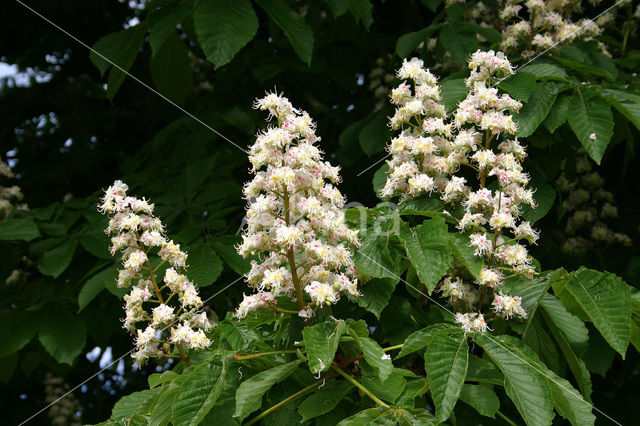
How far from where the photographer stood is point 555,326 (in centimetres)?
191

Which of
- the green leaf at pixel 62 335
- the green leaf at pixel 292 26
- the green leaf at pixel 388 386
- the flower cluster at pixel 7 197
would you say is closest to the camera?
the green leaf at pixel 388 386

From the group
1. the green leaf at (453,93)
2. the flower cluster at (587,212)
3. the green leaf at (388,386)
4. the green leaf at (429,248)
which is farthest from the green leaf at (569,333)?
the flower cluster at (587,212)

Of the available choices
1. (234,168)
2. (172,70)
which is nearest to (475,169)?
(172,70)

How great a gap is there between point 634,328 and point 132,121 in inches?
177

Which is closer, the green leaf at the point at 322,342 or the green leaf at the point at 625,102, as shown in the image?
the green leaf at the point at 322,342

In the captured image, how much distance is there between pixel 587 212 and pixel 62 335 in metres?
2.96

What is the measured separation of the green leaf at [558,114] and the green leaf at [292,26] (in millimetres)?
983

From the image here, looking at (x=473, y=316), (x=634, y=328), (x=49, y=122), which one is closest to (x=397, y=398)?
(x=473, y=316)

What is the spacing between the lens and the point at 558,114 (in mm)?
2541

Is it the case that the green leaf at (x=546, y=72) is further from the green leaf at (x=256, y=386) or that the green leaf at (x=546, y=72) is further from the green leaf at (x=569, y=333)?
the green leaf at (x=256, y=386)

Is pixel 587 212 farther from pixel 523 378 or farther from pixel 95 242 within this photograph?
pixel 95 242

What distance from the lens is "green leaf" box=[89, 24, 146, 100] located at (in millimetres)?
2846

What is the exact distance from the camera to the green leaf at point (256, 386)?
4.93 feet

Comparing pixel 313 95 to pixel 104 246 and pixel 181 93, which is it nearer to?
pixel 181 93
